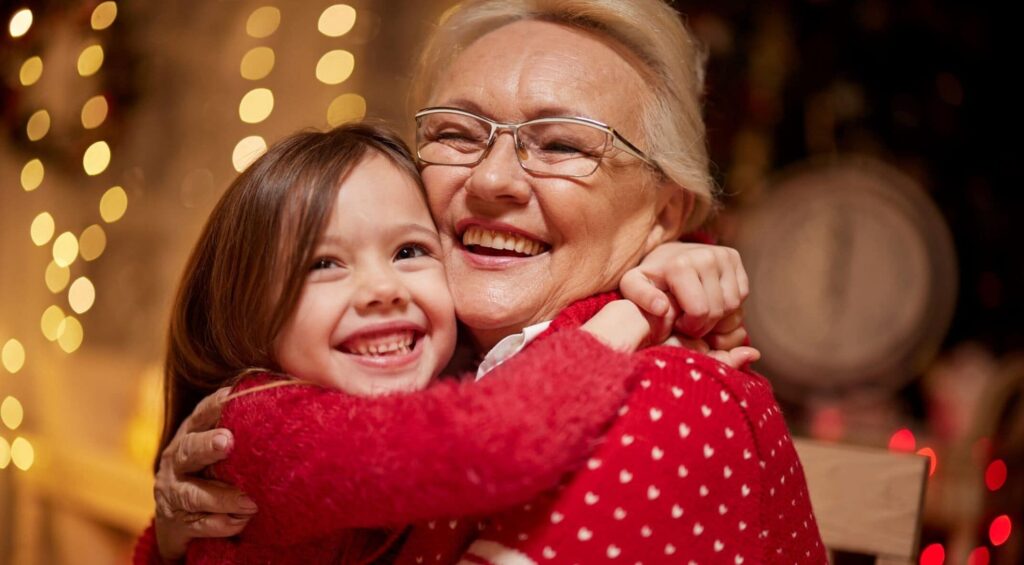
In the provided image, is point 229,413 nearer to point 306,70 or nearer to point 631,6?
point 631,6

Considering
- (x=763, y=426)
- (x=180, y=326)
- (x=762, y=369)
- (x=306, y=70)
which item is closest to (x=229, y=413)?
(x=180, y=326)

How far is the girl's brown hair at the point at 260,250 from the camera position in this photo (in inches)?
51.3

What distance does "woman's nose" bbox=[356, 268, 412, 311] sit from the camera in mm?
1291

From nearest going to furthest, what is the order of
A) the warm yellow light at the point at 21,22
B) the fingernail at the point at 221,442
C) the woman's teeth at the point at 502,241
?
the fingernail at the point at 221,442 < the woman's teeth at the point at 502,241 < the warm yellow light at the point at 21,22

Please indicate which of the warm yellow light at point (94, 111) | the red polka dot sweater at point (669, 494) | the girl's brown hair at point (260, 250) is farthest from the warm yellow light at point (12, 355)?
the red polka dot sweater at point (669, 494)

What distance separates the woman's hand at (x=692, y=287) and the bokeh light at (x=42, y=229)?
1986 millimetres

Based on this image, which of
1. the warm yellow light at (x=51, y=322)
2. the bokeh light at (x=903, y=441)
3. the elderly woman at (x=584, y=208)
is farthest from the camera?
the bokeh light at (x=903, y=441)

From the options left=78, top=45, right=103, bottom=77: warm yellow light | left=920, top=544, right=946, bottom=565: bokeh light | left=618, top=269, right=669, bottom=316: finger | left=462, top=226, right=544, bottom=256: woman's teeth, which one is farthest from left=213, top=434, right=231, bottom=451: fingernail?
left=920, top=544, right=946, bottom=565: bokeh light

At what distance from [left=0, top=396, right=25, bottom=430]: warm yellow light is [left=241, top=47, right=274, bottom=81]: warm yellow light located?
1.37m

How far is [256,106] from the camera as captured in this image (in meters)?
3.21

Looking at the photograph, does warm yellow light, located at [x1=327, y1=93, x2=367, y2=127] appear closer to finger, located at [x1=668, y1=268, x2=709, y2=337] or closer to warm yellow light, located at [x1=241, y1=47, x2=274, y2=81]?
warm yellow light, located at [x1=241, y1=47, x2=274, y2=81]

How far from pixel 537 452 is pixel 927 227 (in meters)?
3.14

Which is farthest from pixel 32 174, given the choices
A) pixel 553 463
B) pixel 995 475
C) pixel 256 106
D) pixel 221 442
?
pixel 995 475

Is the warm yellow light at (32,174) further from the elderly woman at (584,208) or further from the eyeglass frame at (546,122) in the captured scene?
the eyeglass frame at (546,122)
